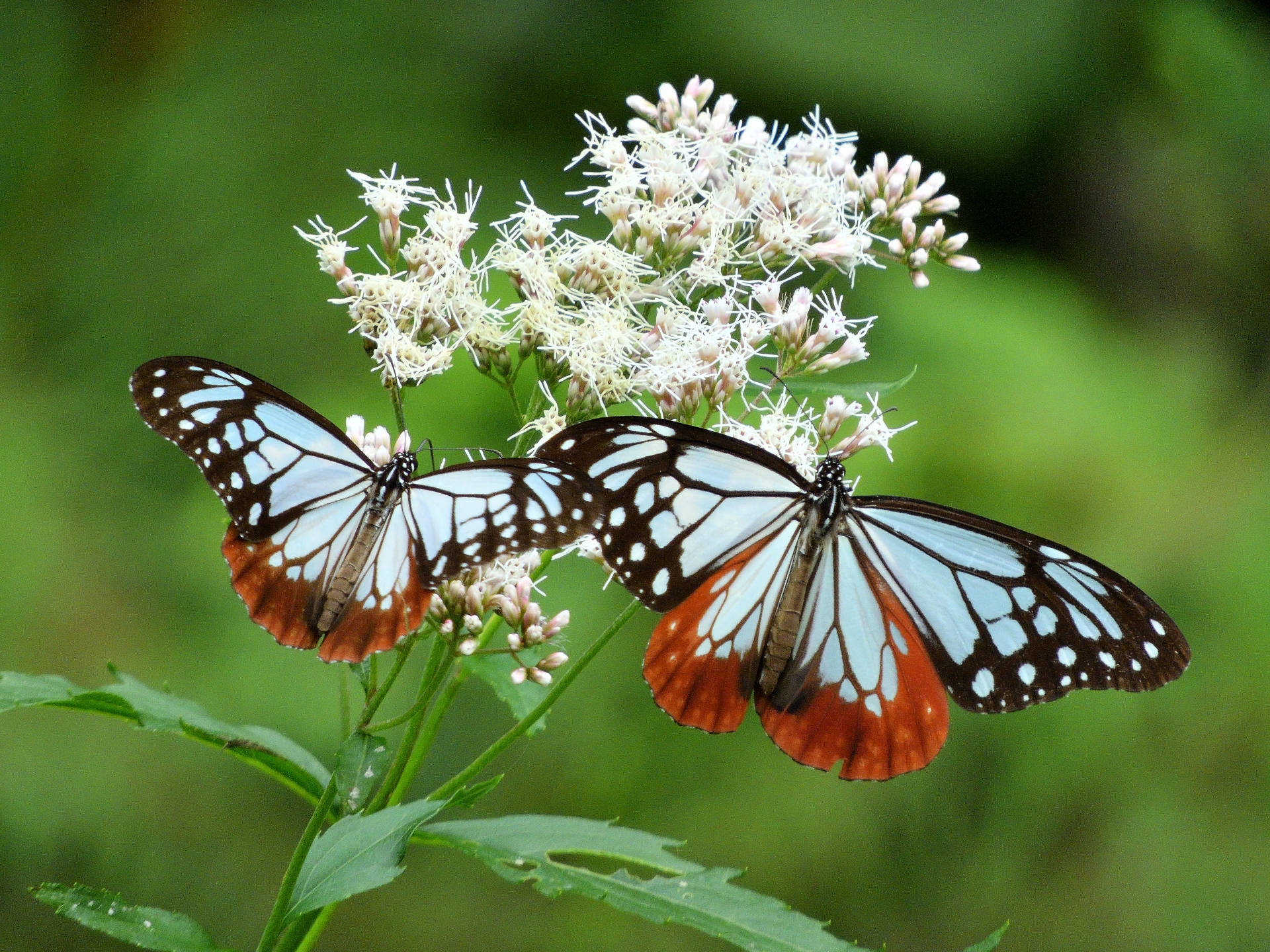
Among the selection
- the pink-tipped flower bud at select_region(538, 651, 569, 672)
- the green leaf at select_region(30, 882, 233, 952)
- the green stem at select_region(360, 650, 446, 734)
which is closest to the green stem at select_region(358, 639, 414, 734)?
the green stem at select_region(360, 650, 446, 734)

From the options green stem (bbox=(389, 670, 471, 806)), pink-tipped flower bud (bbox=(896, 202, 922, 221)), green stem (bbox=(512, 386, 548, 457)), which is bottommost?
green stem (bbox=(389, 670, 471, 806))

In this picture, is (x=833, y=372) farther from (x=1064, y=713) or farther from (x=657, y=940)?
(x=657, y=940)

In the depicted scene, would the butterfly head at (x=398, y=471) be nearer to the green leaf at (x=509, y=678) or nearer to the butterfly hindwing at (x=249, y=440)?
the butterfly hindwing at (x=249, y=440)

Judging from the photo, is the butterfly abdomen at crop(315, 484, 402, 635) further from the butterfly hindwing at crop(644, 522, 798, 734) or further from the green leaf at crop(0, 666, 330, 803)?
the butterfly hindwing at crop(644, 522, 798, 734)

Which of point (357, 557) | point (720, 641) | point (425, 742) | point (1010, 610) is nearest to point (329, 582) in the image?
point (357, 557)

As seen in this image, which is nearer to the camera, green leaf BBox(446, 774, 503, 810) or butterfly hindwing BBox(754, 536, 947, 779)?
green leaf BBox(446, 774, 503, 810)

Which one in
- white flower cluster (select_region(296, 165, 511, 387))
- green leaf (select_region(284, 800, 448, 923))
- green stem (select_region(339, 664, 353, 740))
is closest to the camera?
green leaf (select_region(284, 800, 448, 923))

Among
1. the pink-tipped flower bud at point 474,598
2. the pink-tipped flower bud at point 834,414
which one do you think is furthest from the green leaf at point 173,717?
the pink-tipped flower bud at point 834,414
